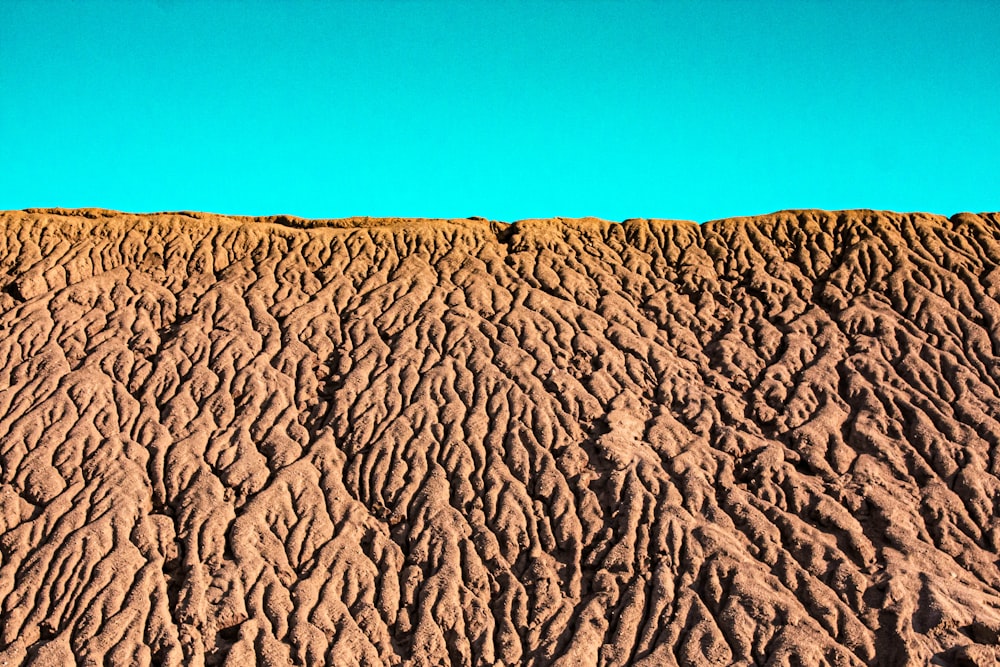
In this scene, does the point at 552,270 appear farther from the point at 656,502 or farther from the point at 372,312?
the point at 656,502

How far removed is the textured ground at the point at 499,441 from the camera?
18.8 meters

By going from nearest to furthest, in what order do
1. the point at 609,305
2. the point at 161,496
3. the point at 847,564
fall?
the point at 847,564 → the point at 161,496 → the point at 609,305

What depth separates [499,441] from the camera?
22.0m

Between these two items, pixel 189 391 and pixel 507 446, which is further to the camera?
pixel 189 391

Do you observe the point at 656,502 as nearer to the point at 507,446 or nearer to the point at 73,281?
the point at 507,446

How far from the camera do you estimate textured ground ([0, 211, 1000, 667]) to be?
1881 cm

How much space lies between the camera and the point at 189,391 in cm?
2341

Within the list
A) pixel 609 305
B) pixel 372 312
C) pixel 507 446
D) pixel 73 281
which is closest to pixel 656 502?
pixel 507 446

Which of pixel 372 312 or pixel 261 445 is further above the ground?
pixel 372 312

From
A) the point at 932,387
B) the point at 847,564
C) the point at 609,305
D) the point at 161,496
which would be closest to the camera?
the point at 847,564

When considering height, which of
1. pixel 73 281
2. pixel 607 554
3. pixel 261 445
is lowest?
pixel 607 554

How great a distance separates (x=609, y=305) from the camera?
25344mm

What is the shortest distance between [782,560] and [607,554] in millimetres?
2757

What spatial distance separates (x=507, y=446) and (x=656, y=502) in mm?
2960
